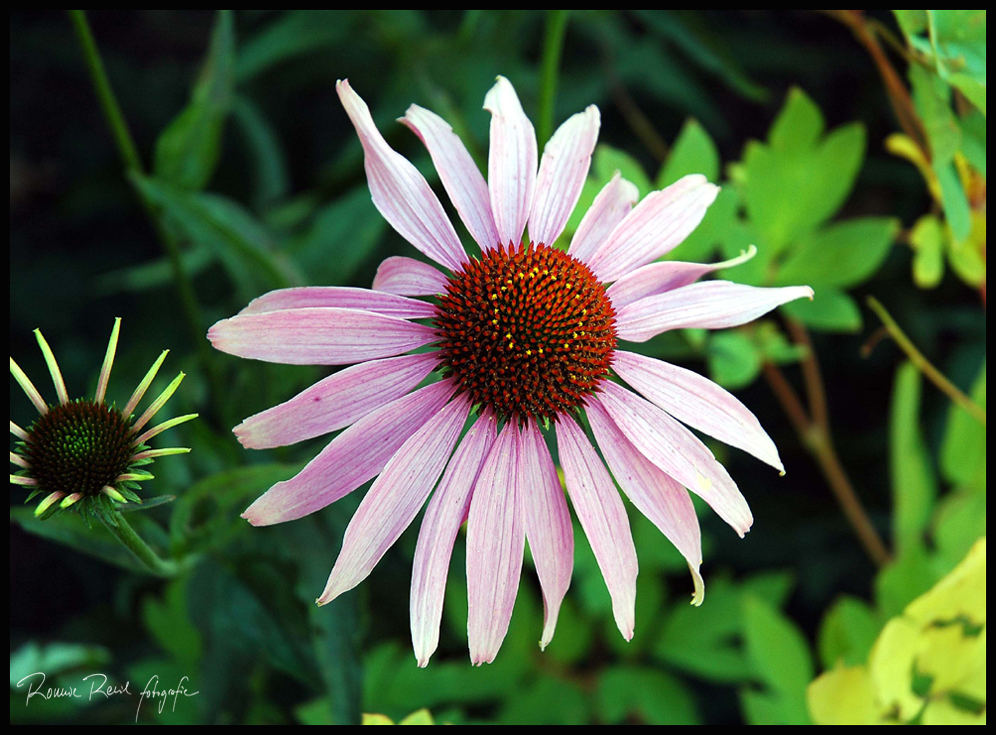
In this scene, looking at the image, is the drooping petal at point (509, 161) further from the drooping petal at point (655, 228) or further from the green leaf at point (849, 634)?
the green leaf at point (849, 634)

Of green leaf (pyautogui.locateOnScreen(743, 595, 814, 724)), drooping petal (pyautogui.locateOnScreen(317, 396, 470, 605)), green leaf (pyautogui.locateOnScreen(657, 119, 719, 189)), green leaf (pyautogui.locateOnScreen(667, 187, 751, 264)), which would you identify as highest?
green leaf (pyautogui.locateOnScreen(657, 119, 719, 189))

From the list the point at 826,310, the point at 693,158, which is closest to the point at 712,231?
the point at 693,158

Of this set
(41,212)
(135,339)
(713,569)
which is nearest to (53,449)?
(135,339)

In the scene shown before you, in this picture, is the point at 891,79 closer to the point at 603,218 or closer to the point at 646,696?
the point at 603,218

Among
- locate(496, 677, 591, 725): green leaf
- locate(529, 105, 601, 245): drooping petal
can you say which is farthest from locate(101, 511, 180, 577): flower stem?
locate(496, 677, 591, 725): green leaf

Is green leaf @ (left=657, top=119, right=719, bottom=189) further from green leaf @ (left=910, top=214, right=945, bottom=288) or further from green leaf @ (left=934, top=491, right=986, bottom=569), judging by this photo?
green leaf @ (left=934, top=491, right=986, bottom=569)

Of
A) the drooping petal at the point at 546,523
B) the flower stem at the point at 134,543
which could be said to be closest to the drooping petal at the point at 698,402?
the drooping petal at the point at 546,523
